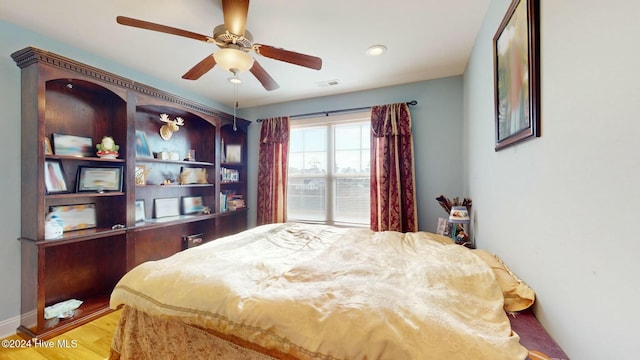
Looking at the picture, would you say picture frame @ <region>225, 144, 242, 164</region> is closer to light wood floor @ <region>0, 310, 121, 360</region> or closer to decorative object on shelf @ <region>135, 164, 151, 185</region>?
decorative object on shelf @ <region>135, 164, 151, 185</region>

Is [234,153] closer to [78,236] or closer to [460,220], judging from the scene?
[78,236]

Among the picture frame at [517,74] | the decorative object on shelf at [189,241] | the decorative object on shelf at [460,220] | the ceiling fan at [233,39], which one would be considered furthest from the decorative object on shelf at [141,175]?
the picture frame at [517,74]

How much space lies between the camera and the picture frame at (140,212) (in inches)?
110

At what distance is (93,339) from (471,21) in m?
3.92

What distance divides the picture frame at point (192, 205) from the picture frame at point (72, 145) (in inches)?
46.3

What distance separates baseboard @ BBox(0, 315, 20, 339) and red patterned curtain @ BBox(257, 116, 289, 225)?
2.44 m

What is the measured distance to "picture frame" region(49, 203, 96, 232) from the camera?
2231 millimetres

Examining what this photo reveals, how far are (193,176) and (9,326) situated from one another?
2.06 m

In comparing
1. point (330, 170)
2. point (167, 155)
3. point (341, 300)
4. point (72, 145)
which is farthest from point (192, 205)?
point (341, 300)

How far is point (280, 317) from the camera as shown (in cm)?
100

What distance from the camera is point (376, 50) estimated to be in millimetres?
2277

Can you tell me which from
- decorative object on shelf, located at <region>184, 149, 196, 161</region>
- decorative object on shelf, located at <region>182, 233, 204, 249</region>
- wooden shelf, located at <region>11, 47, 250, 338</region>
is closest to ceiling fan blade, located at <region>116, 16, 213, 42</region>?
wooden shelf, located at <region>11, 47, 250, 338</region>

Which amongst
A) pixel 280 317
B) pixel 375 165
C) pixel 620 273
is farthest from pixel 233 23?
pixel 375 165

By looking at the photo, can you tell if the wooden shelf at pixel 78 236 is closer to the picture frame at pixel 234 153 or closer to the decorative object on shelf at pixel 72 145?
the decorative object on shelf at pixel 72 145
